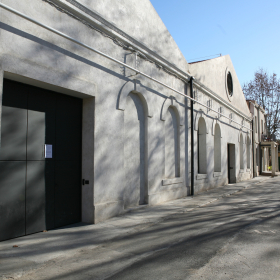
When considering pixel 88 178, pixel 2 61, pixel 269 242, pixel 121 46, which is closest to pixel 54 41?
pixel 2 61

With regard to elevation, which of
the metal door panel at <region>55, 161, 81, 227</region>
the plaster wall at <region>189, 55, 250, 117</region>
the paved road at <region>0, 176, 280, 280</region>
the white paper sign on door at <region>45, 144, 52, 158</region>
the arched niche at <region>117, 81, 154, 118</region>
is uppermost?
the plaster wall at <region>189, 55, 250, 117</region>

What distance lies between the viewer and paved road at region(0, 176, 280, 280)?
4039 millimetres

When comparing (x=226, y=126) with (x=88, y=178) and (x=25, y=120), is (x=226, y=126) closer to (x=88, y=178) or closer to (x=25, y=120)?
(x=88, y=178)

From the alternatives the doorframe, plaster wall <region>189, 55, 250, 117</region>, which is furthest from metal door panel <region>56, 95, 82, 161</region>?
plaster wall <region>189, 55, 250, 117</region>

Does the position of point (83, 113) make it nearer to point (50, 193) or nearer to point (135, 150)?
point (50, 193)

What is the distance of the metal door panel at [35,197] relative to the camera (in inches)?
233

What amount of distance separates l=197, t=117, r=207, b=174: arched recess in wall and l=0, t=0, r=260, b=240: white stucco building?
335cm

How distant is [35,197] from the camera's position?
6070 millimetres

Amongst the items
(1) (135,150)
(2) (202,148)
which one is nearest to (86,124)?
(1) (135,150)

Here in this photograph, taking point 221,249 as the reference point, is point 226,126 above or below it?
above

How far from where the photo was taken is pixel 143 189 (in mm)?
9469

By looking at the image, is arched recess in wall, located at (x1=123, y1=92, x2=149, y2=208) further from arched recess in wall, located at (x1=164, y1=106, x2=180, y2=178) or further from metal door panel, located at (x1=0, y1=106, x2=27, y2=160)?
metal door panel, located at (x1=0, y1=106, x2=27, y2=160)

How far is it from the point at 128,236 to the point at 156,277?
2.30 m

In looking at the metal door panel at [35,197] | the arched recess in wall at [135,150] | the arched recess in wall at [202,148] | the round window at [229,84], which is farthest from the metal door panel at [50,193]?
the round window at [229,84]
